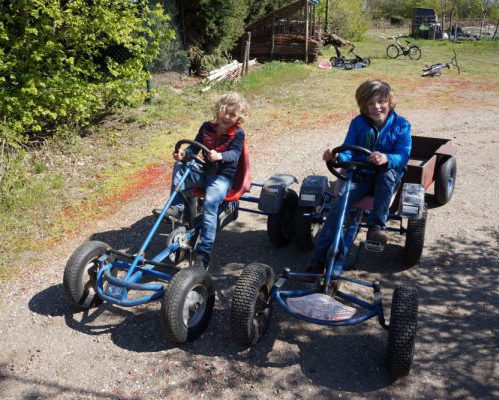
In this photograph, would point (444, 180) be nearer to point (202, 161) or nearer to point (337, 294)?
point (337, 294)

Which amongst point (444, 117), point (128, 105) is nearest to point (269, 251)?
point (128, 105)

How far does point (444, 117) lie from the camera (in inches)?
402

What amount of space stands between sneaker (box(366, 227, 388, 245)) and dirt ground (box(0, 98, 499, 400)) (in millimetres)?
503

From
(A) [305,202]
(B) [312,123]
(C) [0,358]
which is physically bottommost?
(C) [0,358]

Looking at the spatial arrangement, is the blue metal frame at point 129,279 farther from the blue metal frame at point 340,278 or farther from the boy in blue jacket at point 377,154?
the boy in blue jacket at point 377,154

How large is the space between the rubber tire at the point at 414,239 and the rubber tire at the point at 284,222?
114 centimetres

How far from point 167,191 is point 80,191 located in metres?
1.12

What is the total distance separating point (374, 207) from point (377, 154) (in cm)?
50

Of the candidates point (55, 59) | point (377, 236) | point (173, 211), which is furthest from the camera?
point (55, 59)

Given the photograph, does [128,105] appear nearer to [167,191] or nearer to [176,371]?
[167,191]

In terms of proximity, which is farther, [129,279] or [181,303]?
[129,279]

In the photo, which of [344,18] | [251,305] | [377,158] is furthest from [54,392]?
[344,18]

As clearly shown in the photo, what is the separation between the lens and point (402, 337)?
301 cm

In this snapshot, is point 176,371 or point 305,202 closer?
point 176,371
